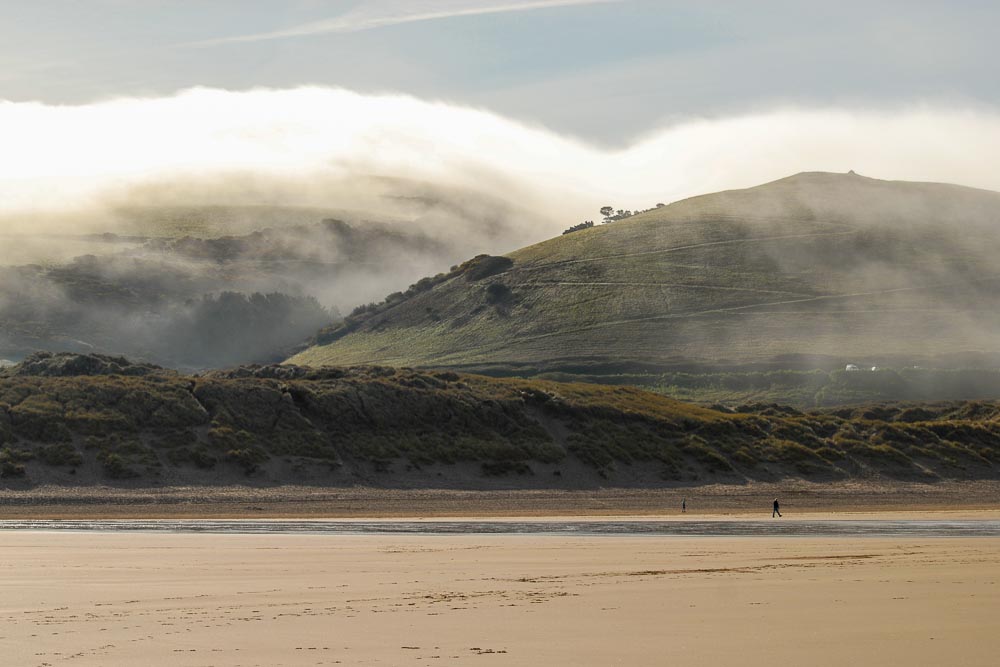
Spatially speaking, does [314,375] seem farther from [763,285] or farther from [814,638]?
[763,285]

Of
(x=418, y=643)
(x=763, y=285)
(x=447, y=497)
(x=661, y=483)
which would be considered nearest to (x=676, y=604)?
(x=418, y=643)

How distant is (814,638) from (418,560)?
12.6 meters

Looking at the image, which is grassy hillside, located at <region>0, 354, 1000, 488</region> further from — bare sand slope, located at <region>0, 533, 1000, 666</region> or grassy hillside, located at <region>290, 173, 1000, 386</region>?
grassy hillside, located at <region>290, 173, 1000, 386</region>

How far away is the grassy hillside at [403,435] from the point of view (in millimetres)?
52094

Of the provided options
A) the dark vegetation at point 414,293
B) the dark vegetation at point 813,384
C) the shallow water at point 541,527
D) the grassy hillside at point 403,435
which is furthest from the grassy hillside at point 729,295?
the shallow water at point 541,527

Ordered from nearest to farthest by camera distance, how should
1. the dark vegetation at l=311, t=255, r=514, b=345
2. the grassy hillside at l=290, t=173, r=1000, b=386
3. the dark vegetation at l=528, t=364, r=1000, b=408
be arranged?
1. the dark vegetation at l=528, t=364, r=1000, b=408
2. the grassy hillside at l=290, t=173, r=1000, b=386
3. the dark vegetation at l=311, t=255, r=514, b=345

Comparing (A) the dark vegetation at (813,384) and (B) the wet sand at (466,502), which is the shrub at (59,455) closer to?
(B) the wet sand at (466,502)

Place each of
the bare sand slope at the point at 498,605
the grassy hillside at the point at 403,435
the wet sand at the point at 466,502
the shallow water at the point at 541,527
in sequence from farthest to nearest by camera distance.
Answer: the grassy hillside at the point at 403,435 → the wet sand at the point at 466,502 → the shallow water at the point at 541,527 → the bare sand slope at the point at 498,605

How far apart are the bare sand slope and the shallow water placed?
20.4 feet

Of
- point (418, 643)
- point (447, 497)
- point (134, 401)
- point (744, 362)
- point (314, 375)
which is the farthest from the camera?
point (744, 362)

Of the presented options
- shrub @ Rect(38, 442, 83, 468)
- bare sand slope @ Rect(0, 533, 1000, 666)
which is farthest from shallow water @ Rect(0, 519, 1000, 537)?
shrub @ Rect(38, 442, 83, 468)

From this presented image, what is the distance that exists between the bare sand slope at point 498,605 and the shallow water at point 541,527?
6226 mm

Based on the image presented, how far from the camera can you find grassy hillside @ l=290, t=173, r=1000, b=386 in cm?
12875

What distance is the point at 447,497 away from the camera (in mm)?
52125
